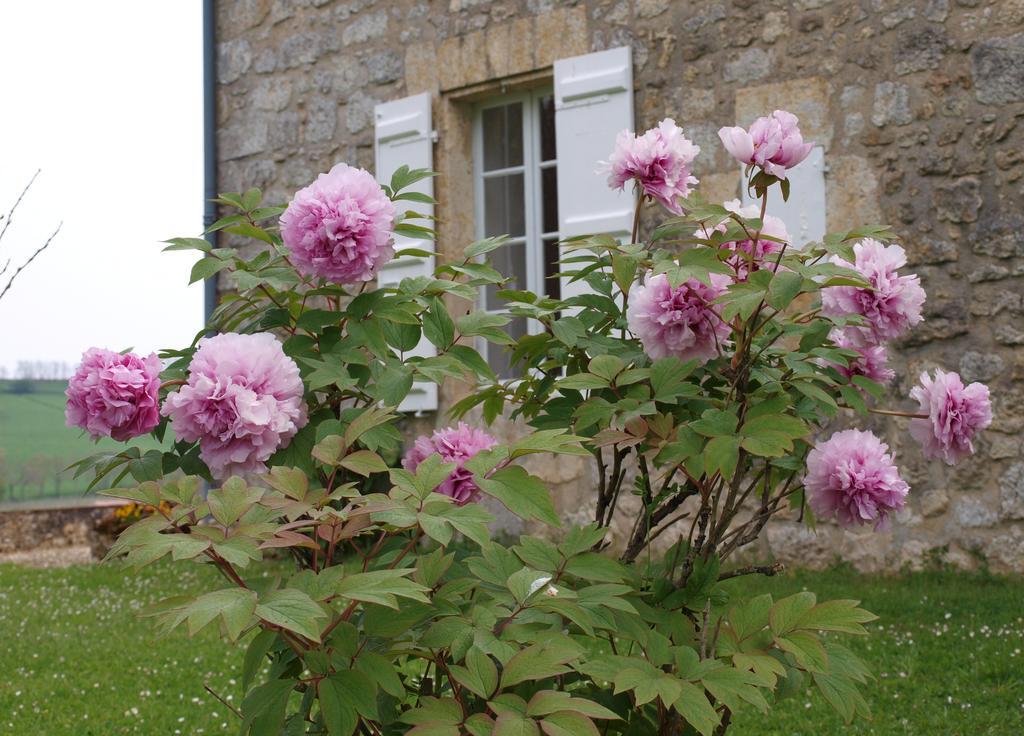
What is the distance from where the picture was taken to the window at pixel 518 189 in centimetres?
648

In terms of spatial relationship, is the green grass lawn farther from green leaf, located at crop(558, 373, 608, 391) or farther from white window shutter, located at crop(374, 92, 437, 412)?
white window shutter, located at crop(374, 92, 437, 412)

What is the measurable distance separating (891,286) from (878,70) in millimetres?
3908

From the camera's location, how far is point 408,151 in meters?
6.75

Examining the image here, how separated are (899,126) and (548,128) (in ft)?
6.91

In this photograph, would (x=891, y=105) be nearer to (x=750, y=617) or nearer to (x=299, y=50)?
(x=299, y=50)

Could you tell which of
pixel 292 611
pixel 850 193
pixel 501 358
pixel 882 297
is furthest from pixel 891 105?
pixel 292 611

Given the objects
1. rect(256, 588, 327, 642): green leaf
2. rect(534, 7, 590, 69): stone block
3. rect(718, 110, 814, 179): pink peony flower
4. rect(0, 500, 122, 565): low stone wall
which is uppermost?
rect(534, 7, 590, 69): stone block

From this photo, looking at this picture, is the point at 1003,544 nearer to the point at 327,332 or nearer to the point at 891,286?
the point at 891,286

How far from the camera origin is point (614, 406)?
1.71 m

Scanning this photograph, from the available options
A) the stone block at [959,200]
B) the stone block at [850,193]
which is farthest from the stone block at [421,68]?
the stone block at [959,200]

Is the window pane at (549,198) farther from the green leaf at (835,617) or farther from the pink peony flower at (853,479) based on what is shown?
the green leaf at (835,617)

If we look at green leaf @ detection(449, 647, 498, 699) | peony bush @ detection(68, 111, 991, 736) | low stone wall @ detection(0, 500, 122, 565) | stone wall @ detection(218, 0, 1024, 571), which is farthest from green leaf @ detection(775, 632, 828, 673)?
low stone wall @ detection(0, 500, 122, 565)

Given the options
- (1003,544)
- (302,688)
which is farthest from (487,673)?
(1003,544)

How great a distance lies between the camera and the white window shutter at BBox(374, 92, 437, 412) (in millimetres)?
6527
